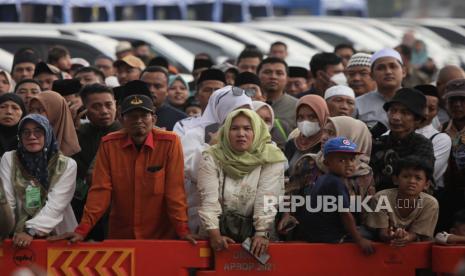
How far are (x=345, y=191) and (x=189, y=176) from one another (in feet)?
4.41

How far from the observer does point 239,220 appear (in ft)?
31.0

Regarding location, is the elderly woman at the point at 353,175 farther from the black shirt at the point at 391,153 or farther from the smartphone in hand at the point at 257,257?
the smartphone in hand at the point at 257,257

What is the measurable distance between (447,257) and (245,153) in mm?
1530

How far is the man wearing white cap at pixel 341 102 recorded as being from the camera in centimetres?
1154

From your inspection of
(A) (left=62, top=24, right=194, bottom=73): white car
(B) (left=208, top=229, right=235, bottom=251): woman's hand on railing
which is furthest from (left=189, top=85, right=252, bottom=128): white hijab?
(A) (left=62, top=24, right=194, bottom=73): white car

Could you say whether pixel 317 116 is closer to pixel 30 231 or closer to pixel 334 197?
pixel 334 197

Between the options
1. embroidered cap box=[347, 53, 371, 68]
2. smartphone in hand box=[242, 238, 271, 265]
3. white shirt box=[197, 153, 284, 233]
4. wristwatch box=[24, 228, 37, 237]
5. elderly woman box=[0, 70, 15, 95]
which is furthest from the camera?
elderly woman box=[0, 70, 15, 95]

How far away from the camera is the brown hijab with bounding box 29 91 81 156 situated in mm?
10648

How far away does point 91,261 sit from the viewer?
935 cm

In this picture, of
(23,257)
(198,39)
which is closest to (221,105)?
(23,257)

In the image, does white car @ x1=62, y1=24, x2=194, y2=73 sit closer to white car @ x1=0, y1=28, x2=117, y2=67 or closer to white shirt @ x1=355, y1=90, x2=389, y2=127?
white car @ x1=0, y1=28, x2=117, y2=67

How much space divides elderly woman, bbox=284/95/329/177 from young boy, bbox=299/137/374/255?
860mm

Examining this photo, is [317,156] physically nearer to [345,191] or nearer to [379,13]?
[345,191]

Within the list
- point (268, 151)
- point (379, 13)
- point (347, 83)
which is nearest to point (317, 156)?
point (268, 151)
